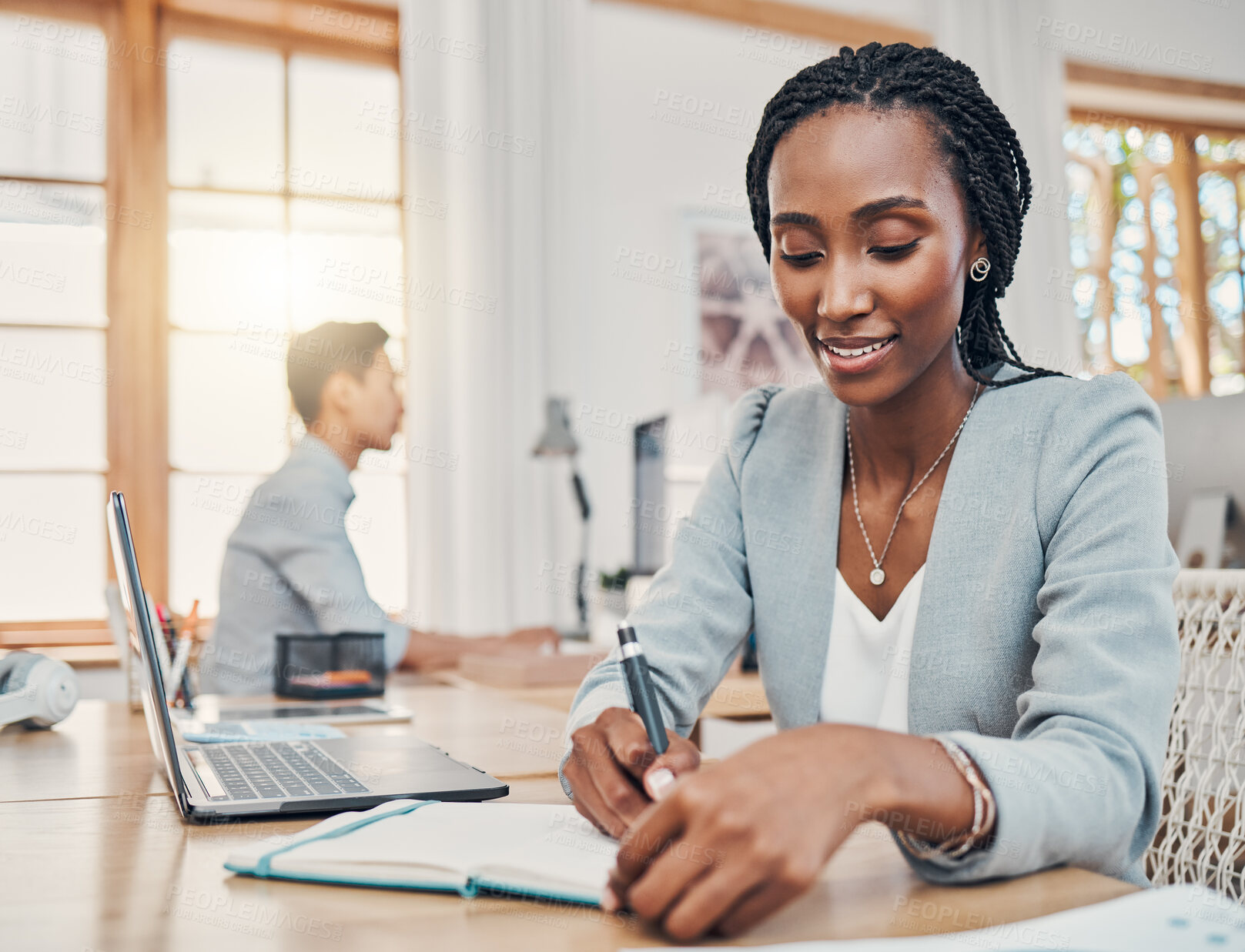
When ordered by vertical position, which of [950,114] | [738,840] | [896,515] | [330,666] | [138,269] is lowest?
[330,666]

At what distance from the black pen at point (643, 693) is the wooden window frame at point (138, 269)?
309cm

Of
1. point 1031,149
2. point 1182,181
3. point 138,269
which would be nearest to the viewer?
point 138,269

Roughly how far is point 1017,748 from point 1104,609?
19cm

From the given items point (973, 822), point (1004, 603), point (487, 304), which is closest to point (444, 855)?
point (973, 822)

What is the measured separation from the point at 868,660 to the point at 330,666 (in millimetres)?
959

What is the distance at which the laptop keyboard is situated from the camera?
886 mm

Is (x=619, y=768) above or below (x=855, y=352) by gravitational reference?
below

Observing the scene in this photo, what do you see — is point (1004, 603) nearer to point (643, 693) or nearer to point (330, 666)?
point (643, 693)

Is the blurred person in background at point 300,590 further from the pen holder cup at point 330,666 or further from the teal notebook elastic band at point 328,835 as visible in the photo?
the teal notebook elastic band at point 328,835

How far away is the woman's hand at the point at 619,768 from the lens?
0.75m

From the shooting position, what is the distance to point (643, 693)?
30.9 inches

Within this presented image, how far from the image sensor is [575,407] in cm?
376

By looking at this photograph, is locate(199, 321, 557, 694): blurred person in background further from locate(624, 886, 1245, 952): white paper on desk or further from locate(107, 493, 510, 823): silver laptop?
locate(624, 886, 1245, 952): white paper on desk

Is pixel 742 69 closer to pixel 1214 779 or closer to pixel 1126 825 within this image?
pixel 1214 779
